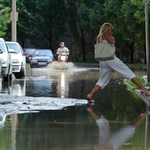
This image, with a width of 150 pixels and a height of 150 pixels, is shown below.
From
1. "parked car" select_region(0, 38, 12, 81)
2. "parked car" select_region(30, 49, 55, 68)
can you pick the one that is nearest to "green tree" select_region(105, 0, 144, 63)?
"parked car" select_region(30, 49, 55, 68)

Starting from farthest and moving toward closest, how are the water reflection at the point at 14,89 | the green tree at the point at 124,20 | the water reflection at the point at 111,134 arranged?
the green tree at the point at 124,20
the water reflection at the point at 14,89
the water reflection at the point at 111,134

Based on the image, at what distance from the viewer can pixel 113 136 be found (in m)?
7.12

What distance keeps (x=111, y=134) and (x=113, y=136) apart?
17 cm

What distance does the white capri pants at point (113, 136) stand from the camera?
654 centimetres

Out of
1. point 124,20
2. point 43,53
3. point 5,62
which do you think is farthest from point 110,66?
point 124,20

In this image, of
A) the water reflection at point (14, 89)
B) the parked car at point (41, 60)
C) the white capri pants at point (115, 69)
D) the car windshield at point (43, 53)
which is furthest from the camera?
the car windshield at point (43, 53)

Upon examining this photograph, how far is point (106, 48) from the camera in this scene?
1146 centimetres

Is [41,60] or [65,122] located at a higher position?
[41,60]

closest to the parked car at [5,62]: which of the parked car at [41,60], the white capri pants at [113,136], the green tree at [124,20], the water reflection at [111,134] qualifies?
the water reflection at [111,134]

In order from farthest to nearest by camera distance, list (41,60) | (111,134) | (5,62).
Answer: (41,60), (5,62), (111,134)

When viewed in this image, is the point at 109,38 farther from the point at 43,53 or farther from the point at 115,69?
the point at 43,53

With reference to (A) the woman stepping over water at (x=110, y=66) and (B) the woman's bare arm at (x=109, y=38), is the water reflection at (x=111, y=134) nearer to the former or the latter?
(A) the woman stepping over water at (x=110, y=66)

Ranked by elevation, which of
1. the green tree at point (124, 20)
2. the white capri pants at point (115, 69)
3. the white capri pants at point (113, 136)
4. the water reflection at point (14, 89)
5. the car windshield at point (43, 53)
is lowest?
the white capri pants at point (113, 136)

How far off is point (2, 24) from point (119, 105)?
4299 centimetres
